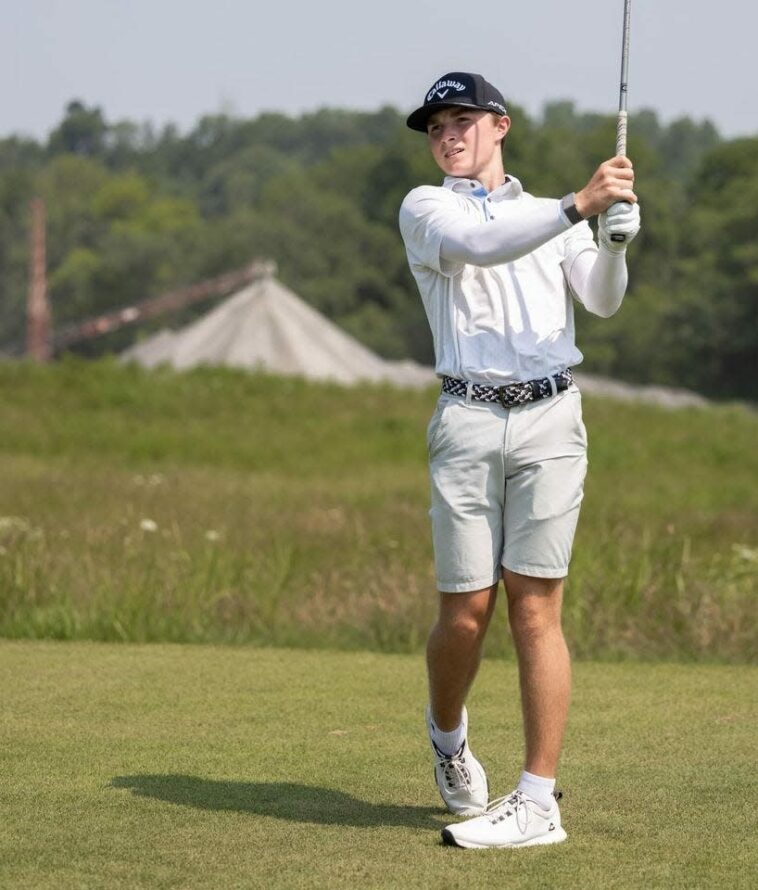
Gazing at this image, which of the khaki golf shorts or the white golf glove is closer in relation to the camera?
the white golf glove

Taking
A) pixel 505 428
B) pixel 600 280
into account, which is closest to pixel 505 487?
pixel 505 428

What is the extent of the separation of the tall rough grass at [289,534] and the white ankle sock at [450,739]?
3128 millimetres

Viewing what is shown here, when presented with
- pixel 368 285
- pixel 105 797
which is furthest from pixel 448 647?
pixel 368 285

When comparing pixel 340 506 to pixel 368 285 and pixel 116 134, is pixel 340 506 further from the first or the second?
pixel 116 134

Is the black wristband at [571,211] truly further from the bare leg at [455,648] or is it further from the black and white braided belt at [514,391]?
the bare leg at [455,648]

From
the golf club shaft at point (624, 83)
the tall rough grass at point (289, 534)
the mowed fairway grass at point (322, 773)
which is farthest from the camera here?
the tall rough grass at point (289, 534)

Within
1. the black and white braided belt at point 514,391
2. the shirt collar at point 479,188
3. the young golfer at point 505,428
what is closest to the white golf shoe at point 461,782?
the young golfer at point 505,428

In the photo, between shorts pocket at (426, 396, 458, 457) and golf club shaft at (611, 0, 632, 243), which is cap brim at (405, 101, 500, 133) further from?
shorts pocket at (426, 396, 458, 457)

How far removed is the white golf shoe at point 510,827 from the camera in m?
4.72

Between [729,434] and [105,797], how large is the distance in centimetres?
2322

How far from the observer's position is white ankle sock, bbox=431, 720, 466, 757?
512cm

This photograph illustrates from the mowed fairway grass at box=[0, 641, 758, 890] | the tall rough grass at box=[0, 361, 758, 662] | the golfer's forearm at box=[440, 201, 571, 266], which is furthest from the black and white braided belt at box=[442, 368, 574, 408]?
the tall rough grass at box=[0, 361, 758, 662]

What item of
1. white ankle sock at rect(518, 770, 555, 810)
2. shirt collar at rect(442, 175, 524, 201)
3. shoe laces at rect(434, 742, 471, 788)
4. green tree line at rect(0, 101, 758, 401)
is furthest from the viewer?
green tree line at rect(0, 101, 758, 401)

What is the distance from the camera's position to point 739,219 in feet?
265
